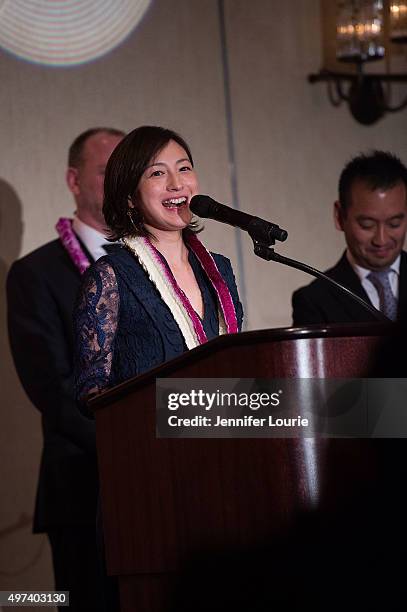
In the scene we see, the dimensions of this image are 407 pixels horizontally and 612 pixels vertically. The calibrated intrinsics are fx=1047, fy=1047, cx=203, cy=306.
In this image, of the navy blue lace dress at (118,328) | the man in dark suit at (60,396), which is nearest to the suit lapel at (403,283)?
the man in dark suit at (60,396)

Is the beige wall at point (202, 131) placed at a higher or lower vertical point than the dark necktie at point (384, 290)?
higher

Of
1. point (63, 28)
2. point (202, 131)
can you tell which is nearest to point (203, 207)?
point (63, 28)

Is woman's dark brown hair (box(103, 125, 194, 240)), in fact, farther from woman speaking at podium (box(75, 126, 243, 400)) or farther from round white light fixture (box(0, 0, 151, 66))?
round white light fixture (box(0, 0, 151, 66))

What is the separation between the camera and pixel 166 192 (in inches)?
89.4

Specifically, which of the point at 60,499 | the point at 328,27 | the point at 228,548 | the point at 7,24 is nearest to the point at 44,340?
the point at 60,499

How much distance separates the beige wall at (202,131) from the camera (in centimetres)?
356

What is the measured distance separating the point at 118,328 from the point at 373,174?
145 cm

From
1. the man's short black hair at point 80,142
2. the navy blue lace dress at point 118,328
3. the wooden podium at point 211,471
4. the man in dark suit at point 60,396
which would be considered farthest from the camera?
the man's short black hair at point 80,142

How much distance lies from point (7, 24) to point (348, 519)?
8.00 feet

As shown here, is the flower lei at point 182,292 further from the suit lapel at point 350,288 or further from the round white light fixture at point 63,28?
the round white light fixture at point 63,28

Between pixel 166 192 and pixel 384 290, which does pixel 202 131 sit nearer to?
pixel 384 290

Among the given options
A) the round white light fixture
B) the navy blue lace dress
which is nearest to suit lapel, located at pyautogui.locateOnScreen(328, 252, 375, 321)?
the navy blue lace dress

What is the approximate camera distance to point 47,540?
12.0 feet

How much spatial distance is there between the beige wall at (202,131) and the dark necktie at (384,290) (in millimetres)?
999
